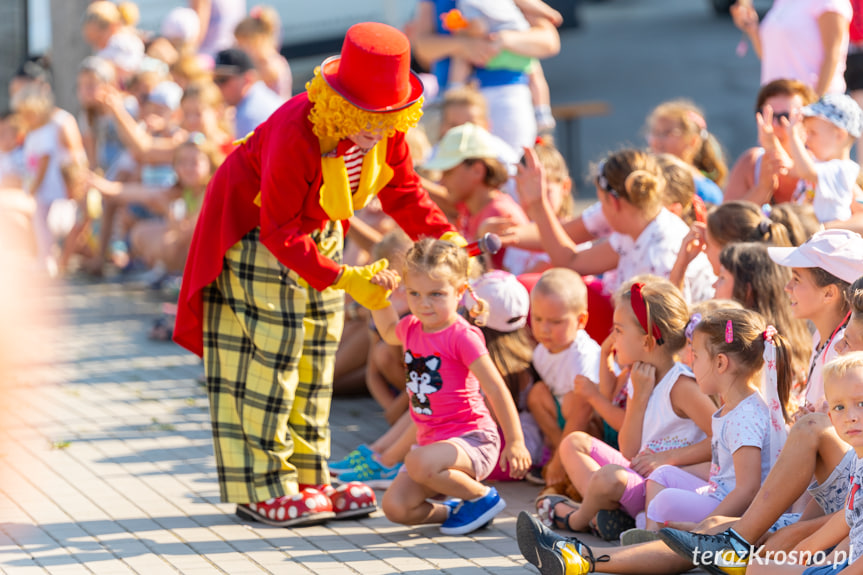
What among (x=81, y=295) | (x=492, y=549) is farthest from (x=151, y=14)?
(x=492, y=549)

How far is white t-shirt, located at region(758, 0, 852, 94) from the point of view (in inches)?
277

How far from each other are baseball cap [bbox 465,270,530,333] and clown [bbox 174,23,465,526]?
1.69 feet

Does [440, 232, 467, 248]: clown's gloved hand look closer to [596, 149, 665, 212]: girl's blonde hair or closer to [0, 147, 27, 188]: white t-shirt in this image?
[596, 149, 665, 212]: girl's blonde hair

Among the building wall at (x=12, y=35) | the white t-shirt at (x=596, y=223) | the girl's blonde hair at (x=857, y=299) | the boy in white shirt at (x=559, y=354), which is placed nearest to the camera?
the girl's blonde hair at (x=857, y=299)

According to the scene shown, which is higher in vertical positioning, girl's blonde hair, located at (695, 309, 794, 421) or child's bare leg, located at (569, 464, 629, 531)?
girl's blonde hair, located at (695, 309, 794, 421)

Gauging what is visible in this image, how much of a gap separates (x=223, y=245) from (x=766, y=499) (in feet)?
7.40

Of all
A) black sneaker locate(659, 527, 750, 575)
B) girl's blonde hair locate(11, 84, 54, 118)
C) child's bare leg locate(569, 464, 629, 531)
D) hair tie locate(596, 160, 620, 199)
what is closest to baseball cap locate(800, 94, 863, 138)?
hair tie locate(596, 160, 620, 199)

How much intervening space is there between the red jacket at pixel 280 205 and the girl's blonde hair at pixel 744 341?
1.28 m

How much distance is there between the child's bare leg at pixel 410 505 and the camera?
4.68 meters

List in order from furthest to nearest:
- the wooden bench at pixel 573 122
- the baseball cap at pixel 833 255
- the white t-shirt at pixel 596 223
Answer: the wooden bench at pixel 573 122 < the white t-shirt at pixel 596 223 < the baseball cap at pixel 833 255

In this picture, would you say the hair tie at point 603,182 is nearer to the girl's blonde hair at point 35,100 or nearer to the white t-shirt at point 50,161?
the white t-shirt at point 50,161

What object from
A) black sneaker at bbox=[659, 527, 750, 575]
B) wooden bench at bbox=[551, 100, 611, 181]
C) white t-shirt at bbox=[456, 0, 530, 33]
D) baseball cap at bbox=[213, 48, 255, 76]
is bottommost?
wooden bench at bbox=[551, 100, 611, 181]

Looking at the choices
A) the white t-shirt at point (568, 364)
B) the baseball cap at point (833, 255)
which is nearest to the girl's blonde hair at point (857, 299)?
the baseball cap at point (833, 255)

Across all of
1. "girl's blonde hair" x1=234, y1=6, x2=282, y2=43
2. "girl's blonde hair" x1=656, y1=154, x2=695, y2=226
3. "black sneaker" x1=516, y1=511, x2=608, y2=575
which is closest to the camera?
"black sneaker" x1=516, y1=511, x2=608, y2=575
